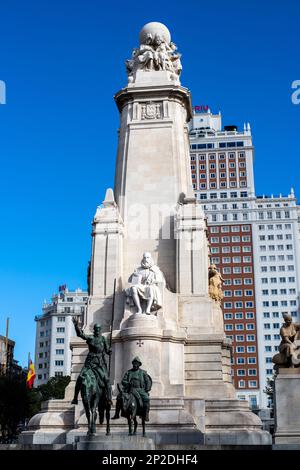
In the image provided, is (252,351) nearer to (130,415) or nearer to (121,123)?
(121,123)

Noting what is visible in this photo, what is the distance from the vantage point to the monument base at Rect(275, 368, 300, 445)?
822 inches

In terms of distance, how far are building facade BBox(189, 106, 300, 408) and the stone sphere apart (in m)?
77.6

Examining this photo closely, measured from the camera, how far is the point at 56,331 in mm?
121375

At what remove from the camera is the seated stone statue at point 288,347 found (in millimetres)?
22031

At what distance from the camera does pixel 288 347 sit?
22.1 metres

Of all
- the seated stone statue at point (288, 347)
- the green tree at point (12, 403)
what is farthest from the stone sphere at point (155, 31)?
Answer: the green tree at point (12, 403)

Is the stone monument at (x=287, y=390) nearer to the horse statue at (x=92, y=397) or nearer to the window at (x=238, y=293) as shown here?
the horse statue at (x=92, y=397)

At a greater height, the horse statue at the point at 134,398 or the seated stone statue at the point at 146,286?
the seated stone statue at the point at 146,286

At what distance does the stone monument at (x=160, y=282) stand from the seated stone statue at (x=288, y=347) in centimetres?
334

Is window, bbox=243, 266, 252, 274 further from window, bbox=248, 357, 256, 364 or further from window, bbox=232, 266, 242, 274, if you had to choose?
window, bbox=248, 357, 256, 364

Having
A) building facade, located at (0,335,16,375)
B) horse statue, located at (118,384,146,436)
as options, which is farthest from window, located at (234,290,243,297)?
horse statue, located at (118,384,146,436)

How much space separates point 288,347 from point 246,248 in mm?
92301

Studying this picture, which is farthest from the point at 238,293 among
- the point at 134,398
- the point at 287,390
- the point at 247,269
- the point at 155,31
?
the point at 134,398
